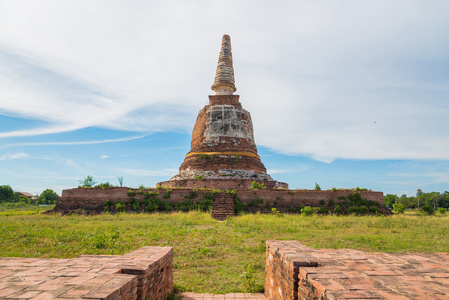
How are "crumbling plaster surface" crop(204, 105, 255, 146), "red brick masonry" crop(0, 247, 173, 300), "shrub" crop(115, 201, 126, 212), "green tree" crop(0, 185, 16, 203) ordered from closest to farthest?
1. "red brick masonry" crop(0, 247, 173, 300)
2. "shrub" crop(115, 201, 126, 212)
3. "crumbling plaster surface" crop(204, 105, 255, 146)
4. "green tree" crop(0, 185, 16, 203)

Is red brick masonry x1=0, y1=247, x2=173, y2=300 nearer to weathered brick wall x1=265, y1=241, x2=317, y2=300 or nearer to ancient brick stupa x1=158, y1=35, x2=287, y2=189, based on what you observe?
weathered brick wall x1=265, y1=241, x2=317, y2=300

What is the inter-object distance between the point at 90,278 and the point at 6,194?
165 ft

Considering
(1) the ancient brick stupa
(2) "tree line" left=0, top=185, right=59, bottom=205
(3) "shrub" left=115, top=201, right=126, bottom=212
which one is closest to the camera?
(3) "shrub" left=115, top=201, right=126, bottom=212

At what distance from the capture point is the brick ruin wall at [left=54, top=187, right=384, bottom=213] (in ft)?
48.7

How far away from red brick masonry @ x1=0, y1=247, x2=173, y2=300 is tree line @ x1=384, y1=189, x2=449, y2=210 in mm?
→ 49578

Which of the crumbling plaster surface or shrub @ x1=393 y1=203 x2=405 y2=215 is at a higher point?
the crumbling plaster surface

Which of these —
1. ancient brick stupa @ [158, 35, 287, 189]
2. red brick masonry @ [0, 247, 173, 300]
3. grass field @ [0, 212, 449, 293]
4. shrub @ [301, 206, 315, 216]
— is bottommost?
grass field @ [0, 212, 449, 293]

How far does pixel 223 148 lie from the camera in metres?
19.6

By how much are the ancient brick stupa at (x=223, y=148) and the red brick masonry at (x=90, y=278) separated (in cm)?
1281

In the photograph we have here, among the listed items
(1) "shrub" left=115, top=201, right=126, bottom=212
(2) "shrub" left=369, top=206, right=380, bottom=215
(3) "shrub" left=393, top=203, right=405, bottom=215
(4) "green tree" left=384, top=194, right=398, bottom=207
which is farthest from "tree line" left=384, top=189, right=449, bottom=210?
(1) "shrub" left=115, top=201, right=126, bottom=212

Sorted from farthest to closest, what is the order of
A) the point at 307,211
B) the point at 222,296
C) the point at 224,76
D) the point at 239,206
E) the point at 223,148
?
the point at 224,76
the point at 223,148
the point at 239,206
the point at 307,211
the point at 222,296

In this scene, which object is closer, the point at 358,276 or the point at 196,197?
the point at 358,276

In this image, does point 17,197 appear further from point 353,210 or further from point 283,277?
point 283,277

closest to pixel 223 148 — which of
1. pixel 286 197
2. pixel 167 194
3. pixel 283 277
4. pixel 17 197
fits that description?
pixel 167 194
